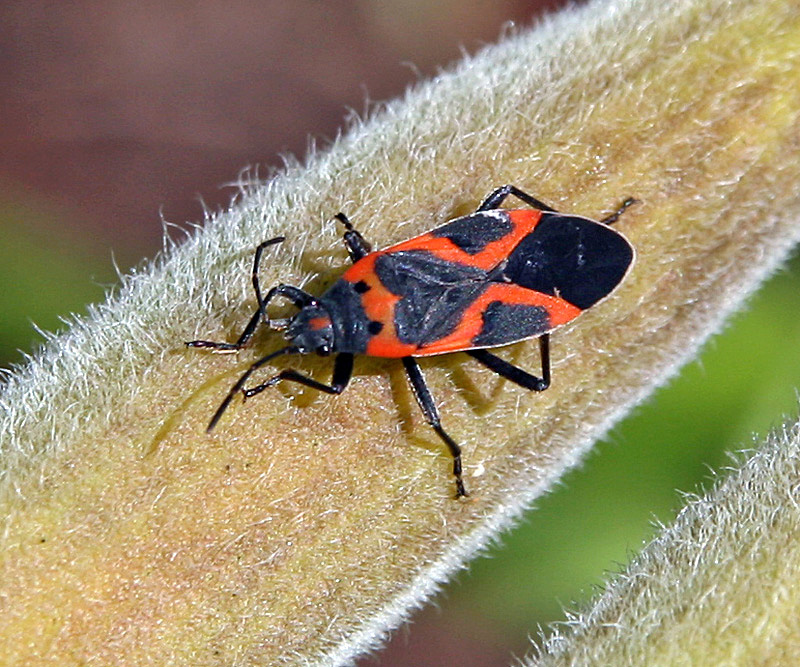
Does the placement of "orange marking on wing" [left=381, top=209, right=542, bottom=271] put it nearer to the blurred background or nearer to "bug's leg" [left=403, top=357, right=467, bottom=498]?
"bug's leg" [left=403, top=357, right=467, bottom=498]

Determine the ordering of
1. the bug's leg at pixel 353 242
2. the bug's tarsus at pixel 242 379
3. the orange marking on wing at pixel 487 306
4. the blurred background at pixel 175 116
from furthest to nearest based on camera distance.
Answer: the blurred background at pixel 175 116
the orange marking on wing at pixel 487 306
the bug's leg at pixel 353 242
the bug's tarsus at pixel 242 379

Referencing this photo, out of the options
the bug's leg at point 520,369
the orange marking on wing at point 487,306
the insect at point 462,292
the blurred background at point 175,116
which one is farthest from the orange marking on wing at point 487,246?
the blurred background at point 175,116

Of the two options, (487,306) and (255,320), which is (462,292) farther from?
(255,320)

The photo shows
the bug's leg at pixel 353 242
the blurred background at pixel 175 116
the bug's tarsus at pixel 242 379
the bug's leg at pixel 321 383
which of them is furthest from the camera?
the blurred background at pixel 175 116

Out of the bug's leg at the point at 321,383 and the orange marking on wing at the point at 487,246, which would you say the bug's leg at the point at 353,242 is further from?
the bug's leg at the point at 321,383

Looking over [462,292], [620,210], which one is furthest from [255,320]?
[620,210]

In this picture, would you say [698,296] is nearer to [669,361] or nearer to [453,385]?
[669,361]

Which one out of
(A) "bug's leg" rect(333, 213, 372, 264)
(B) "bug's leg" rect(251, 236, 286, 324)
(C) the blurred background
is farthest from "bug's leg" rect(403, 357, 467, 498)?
(C) the blurred background
